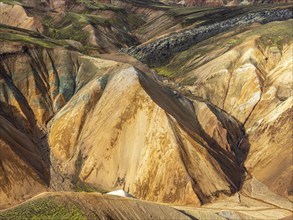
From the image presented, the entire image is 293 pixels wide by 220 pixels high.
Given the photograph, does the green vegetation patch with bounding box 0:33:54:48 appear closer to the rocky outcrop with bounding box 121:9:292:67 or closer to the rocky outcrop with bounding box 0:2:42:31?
the rocky outcrop with bounding box 121:9:292:67

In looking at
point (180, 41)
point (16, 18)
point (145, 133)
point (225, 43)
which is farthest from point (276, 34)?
point (16, 18)

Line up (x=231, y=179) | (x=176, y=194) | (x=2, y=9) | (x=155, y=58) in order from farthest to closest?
(x=2, y=9) → (x=155, y=58) → (x=231, y=179) → (x=176, y=194)

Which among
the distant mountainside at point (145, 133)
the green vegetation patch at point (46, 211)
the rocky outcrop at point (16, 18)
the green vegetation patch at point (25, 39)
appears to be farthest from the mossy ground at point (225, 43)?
the green vegetation patch at point (46, 211)

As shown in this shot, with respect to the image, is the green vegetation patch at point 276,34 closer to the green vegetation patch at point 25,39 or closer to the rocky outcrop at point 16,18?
the green vegetation patch at point 25,39

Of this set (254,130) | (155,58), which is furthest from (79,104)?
(155,58)

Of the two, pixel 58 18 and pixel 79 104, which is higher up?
pixel 58 18

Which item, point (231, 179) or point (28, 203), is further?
point (231, 179)

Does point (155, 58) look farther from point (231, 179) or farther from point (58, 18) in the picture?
point (231, 179)
